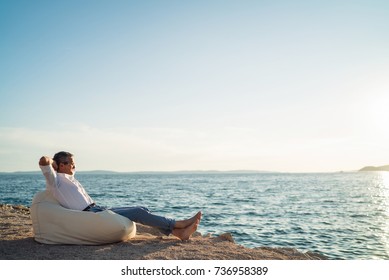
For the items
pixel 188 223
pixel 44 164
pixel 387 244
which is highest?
pixel 44 164

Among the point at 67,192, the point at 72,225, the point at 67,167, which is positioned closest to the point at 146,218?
the point at 72,225

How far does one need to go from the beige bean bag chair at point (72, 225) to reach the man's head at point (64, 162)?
0.50 meters

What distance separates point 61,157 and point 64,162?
11cm

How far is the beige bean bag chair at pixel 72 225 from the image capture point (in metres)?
5.90

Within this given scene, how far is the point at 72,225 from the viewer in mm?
5910

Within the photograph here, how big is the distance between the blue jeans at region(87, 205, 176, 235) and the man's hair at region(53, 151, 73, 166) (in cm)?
98

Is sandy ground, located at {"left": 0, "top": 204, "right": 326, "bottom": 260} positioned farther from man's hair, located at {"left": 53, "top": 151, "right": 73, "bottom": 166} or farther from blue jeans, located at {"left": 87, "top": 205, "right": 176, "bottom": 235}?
man's hair, located at {"left": 53, "top": 151, "right": 73, "bottom": 166}

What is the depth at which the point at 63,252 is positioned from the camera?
551cm
